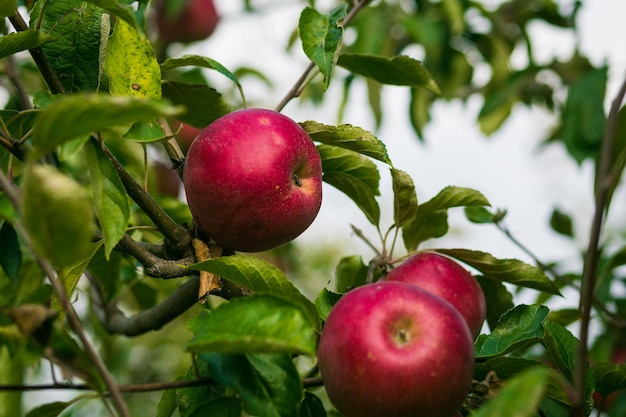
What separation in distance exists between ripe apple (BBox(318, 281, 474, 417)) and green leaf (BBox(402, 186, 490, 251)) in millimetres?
358

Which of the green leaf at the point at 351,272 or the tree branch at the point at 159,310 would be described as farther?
the green leaf at the point at 351,272

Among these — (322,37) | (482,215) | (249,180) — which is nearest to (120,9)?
(249,180)

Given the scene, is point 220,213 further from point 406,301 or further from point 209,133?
point 406,301

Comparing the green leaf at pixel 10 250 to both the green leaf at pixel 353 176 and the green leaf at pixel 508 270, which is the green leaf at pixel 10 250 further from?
the green leaf at pixel 508 270

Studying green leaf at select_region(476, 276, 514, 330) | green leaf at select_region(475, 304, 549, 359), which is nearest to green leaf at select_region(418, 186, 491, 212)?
green leaf at select_region(476, 276, 514, 330)

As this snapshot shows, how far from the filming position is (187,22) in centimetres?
273

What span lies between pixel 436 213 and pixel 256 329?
1.88 feet

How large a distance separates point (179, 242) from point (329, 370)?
0.32 meters

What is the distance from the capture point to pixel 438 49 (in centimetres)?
251

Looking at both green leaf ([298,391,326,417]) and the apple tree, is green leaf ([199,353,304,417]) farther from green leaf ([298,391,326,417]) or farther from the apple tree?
green leaf ([298,391,326,417])

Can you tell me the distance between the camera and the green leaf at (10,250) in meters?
1.20

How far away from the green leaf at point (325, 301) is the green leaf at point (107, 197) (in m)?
0.27

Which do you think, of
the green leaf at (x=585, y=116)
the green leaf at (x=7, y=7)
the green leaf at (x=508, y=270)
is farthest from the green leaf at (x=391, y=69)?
the green leaf at (x=585, y=116)

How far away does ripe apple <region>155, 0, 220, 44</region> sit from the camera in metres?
2.71
